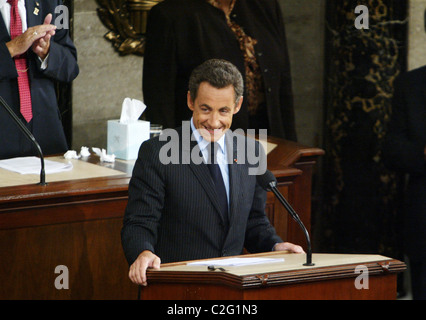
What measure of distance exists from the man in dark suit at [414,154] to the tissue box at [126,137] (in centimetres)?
131

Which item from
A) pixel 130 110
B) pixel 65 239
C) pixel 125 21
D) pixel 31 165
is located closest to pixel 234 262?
pixel 65 239

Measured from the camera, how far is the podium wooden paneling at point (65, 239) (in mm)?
3508

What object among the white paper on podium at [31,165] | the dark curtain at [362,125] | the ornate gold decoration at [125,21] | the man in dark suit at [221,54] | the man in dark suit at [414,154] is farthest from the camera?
the ornate gold decoration at [125,21]

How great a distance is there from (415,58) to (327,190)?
1.11 metres

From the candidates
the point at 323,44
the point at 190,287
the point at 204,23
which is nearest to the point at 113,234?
the point at 190,287

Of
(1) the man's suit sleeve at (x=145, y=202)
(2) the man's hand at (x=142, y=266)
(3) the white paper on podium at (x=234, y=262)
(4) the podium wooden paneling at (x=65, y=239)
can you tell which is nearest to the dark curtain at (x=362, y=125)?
(4) the podium wooden paneling at (x=65, y=239)

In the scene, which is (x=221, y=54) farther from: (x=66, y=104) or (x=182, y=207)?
(x=182, y=207)

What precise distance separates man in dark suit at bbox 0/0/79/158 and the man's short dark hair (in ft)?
4.55

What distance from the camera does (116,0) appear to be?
5793 mm

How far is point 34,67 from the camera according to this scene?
169 inches

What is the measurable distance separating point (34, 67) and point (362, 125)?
2397 millimetres

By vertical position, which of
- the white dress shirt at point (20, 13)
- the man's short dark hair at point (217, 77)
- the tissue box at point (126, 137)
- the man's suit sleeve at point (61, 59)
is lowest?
the tissue box at point (126, 137)

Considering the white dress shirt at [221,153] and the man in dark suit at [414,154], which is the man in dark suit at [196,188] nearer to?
the white dress shirt at [221,153]
